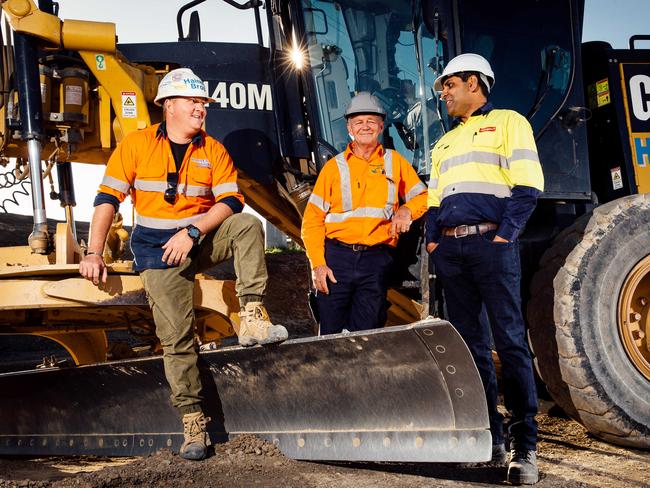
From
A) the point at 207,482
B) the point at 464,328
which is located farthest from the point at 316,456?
the point at 464,328

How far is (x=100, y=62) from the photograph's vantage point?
14.2 ft

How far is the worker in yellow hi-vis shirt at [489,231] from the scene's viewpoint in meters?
3.28

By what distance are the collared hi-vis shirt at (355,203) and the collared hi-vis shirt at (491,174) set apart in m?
0.38

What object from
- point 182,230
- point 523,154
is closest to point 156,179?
point 182,230

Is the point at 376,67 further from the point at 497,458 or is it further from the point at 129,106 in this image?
the point at 497,458

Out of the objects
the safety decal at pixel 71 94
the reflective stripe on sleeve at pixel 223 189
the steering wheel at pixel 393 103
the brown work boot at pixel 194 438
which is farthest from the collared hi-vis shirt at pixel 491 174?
the safety decal at pixel 71 94

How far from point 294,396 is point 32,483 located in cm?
121

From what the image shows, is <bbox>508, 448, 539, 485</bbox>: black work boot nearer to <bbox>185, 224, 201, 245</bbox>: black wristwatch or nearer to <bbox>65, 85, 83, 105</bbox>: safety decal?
<bbox>185, 224, 201, 245</bbox>: black wristwatch

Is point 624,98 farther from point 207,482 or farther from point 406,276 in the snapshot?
point 207,482

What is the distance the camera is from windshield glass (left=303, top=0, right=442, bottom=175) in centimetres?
420

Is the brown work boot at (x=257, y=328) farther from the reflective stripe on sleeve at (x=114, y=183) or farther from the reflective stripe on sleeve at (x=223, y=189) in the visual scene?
the reflective stripe on sleeve at (x=114, y=183)

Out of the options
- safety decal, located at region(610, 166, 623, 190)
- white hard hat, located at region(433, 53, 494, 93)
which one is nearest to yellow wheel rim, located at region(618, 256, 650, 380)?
safety decal, located at region(610, 166, 623, 190)

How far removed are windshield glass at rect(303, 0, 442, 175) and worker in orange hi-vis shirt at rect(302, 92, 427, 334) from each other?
0.33m

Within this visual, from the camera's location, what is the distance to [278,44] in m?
4.69
